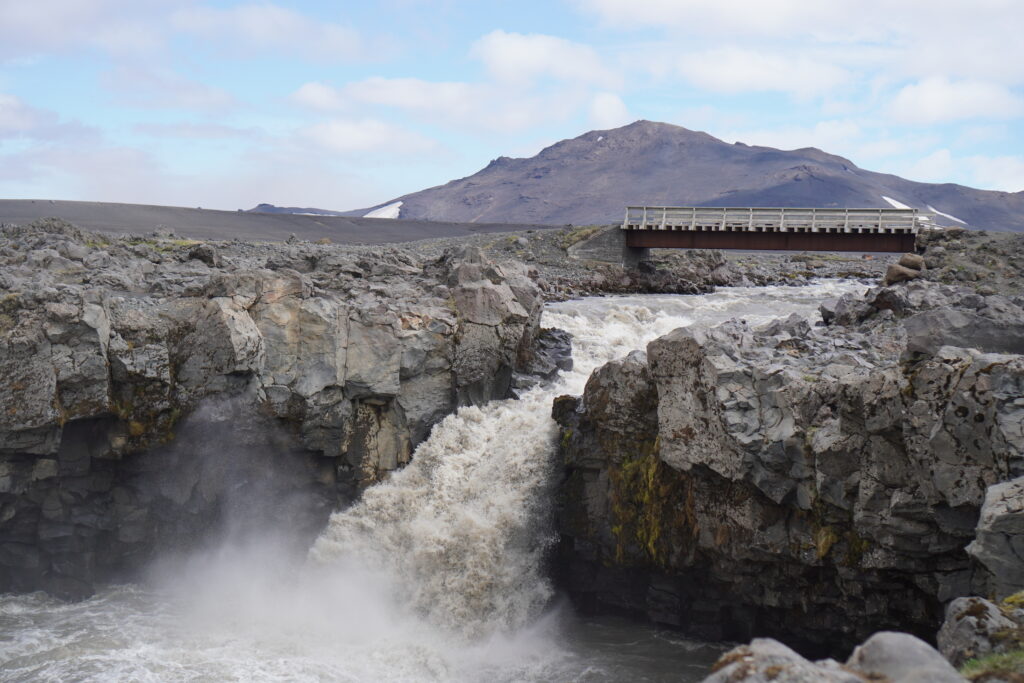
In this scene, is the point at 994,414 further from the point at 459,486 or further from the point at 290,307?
the point at 290,307

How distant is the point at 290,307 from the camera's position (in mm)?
25547

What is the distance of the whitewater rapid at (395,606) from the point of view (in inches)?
800

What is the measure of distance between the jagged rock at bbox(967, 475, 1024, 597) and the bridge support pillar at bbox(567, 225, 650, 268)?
43.8 meters

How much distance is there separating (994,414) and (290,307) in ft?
60.6

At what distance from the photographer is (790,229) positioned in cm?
5244

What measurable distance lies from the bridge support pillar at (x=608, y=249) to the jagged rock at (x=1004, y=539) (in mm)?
43800

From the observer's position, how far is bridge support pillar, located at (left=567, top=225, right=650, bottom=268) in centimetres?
5803

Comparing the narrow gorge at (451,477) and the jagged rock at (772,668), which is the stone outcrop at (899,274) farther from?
the jagged rock at (772,668)

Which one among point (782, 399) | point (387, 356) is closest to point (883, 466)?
point (782, 399)

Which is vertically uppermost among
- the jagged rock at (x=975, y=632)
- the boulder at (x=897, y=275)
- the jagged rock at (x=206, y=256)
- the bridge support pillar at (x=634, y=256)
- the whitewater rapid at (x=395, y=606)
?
the bridge support pillar at (x=634, y=256)

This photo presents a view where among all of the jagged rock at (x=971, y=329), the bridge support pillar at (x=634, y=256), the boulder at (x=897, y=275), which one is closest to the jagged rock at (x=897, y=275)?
the boulder at (x=897, y=275)

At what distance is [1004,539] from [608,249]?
45085 mm

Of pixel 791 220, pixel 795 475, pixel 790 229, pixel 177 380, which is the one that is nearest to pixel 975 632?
pixel 795 475

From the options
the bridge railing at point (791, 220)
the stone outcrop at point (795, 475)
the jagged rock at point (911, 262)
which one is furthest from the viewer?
the bridge railing at point (791, 220)
